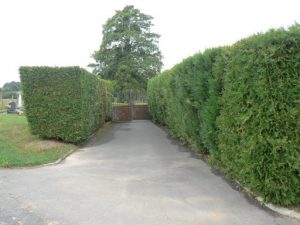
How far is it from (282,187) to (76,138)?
28.0 ft

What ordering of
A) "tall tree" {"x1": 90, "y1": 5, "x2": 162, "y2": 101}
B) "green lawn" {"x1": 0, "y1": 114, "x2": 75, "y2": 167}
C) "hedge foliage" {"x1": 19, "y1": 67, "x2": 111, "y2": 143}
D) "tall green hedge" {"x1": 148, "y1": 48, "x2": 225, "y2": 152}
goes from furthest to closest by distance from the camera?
"tall tree" {"x1": 90, "y1": 5, "x2": 162, "y2": 101} → "hedge foliage" {"x1": 19, "y1": 67, "x2": 111, "y2": 143} → "green lawn" {"x1": 0, "y1": 114, "x2": 75, "y2": 167} → "tall green hedge" {"x1": 148, "y1": 48, "x2": 225, "y2": 152}

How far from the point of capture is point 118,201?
220 inches

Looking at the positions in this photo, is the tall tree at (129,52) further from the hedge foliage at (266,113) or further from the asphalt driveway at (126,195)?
the hedge foliage at (266,113)

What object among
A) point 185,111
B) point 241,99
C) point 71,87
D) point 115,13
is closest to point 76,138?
point 71,87

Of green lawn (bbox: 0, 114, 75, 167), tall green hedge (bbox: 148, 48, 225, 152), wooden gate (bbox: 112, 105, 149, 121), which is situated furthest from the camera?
wooden gate (bbox: 112, 105, 149, 121)

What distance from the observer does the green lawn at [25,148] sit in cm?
915

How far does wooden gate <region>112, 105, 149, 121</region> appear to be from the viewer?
2766 cm

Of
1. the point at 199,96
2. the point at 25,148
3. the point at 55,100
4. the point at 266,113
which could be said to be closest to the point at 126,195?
the point at 266,113

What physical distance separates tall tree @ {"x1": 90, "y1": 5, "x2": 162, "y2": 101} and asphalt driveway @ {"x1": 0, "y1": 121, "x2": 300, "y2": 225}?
2648 cm

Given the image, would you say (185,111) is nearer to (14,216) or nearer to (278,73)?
(278,73)

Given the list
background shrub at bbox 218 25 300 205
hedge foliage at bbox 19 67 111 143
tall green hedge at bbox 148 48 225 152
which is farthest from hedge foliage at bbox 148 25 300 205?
hedge foliage at bbox 19 67 111 143

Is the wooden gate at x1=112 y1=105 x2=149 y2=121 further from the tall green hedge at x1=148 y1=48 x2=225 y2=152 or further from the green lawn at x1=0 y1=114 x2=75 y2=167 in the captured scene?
the tall green hedge at x1=148 y1=48 x2=225 y2=152

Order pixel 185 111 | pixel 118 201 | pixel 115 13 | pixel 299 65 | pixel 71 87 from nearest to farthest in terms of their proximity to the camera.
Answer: pixel 299 65 < pixel 118 201 < pixel 185 111 < pixel 71 87 < pixel 115 13

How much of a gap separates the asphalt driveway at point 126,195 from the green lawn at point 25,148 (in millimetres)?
700
